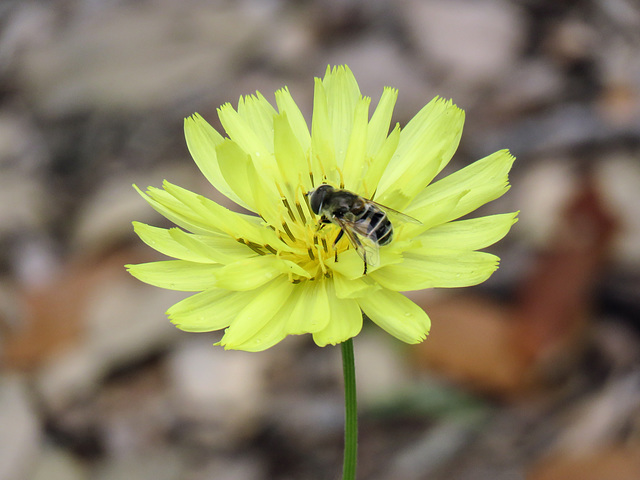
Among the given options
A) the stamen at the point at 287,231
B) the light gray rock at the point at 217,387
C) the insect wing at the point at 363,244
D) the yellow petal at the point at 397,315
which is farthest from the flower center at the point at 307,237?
the light gray rock at the point at 217,387

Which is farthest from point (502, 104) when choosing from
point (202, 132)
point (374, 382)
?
point (202, 132)

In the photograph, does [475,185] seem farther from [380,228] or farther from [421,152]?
[380,228]

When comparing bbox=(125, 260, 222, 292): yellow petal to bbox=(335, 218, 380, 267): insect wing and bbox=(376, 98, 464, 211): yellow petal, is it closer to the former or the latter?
bbox=(335, 218, 380, 267): insect wing

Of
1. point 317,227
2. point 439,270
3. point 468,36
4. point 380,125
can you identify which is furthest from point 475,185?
point 468,36

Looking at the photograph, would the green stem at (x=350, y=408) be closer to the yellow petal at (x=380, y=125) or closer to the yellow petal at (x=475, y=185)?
the yellow petal at (x=475, y=185)

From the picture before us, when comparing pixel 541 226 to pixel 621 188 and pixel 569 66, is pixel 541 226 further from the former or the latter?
pixel 569 66
